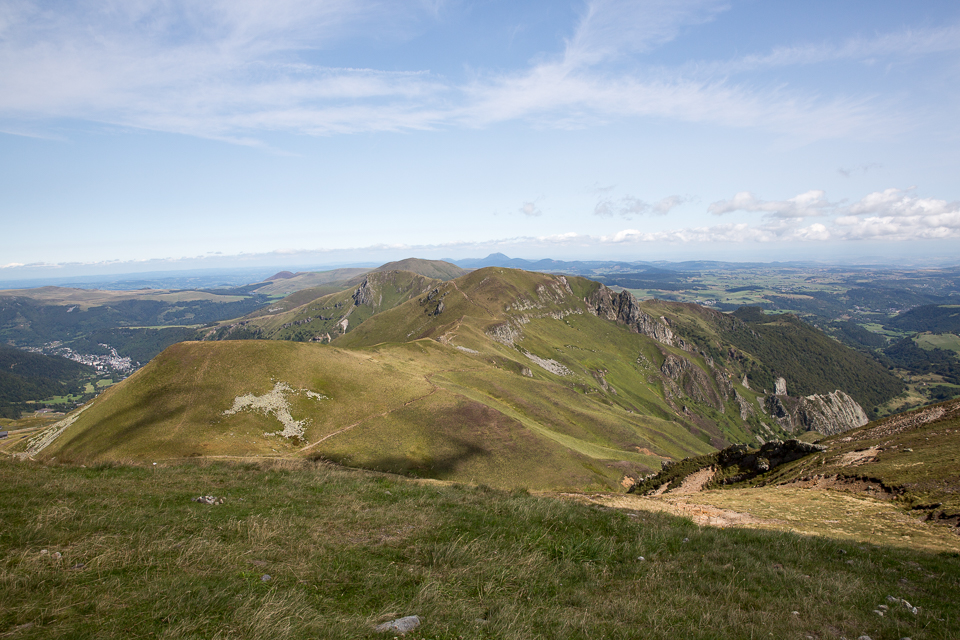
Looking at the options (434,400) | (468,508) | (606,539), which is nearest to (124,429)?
(434,400)

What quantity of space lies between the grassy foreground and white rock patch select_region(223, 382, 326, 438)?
3872 centimetres

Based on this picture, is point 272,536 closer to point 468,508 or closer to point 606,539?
point 468,508

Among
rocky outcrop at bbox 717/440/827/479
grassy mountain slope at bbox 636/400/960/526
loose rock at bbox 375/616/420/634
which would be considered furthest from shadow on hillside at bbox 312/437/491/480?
loose rock at bbox 375/616/420/634

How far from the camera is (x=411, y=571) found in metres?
10.8

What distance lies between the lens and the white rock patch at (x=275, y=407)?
5537cm

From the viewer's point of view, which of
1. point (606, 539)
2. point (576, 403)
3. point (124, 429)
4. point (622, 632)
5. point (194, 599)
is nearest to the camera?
point (194, 599)

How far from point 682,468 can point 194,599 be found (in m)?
49.0

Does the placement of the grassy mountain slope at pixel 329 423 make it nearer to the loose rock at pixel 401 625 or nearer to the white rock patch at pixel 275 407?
the white rock patch at pixel 275 407

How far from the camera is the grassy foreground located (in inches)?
301

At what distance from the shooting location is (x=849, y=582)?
489 inches

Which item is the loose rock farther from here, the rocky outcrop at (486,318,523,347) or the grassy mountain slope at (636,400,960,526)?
the rocky outcrop at (486,318,523,347)

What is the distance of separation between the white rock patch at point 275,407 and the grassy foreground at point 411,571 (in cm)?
3872

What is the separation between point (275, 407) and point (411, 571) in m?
56.2

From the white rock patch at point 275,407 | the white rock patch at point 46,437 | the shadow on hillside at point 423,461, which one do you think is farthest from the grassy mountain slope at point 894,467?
the white rock patch at point 46,437
